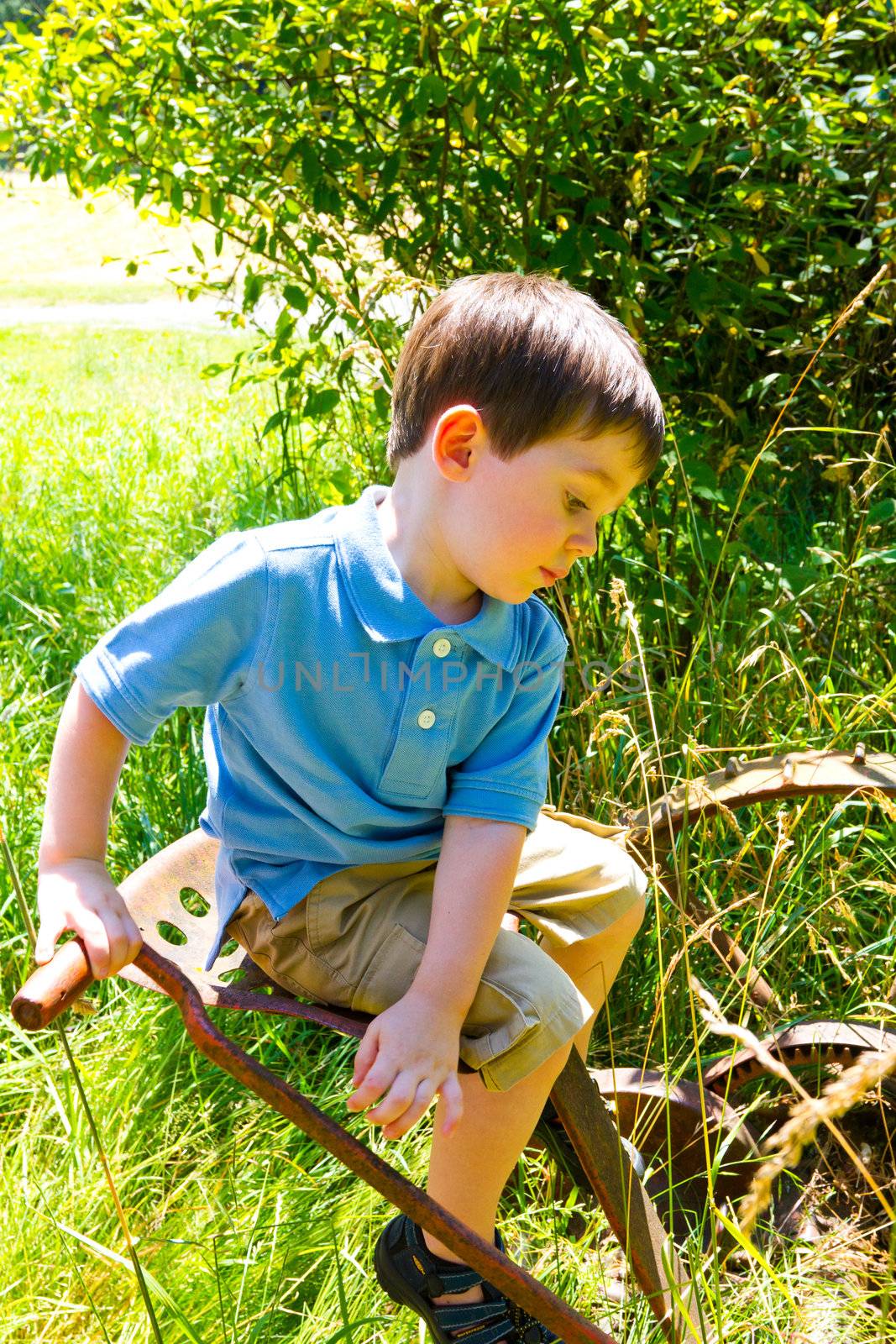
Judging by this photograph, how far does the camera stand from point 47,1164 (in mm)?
1827

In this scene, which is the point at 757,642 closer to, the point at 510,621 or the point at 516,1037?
the point at 510,621

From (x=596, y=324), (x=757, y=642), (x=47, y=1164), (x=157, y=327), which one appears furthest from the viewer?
(x=157, y=327)

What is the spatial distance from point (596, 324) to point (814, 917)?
1.07m

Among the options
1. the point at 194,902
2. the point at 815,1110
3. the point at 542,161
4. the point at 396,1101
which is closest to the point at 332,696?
the point at 396,1101

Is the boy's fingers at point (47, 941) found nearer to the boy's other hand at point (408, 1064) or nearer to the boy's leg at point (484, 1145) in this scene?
the boy's other hand at point (408, 1064)

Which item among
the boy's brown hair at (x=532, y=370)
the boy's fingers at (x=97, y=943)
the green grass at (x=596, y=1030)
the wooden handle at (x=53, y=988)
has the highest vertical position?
the boy's brown hair at (x=532, y=370)

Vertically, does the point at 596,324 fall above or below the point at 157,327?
above

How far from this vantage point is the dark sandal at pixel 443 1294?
1.44 m

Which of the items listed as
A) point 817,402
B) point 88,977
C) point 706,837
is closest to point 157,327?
point 817,402

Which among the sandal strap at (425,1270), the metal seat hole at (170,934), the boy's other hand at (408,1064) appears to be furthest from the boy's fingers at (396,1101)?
the metal seat hole at (170,934)

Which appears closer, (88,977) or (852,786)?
(88,977)

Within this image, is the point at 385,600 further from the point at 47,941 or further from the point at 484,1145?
the point at 484,1145

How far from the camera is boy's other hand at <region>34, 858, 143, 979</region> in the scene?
111 centimetres

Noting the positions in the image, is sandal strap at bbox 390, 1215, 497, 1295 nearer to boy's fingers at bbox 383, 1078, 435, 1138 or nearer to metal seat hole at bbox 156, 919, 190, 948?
boy's fingers at bbox 383, 1078, 435, 1138
